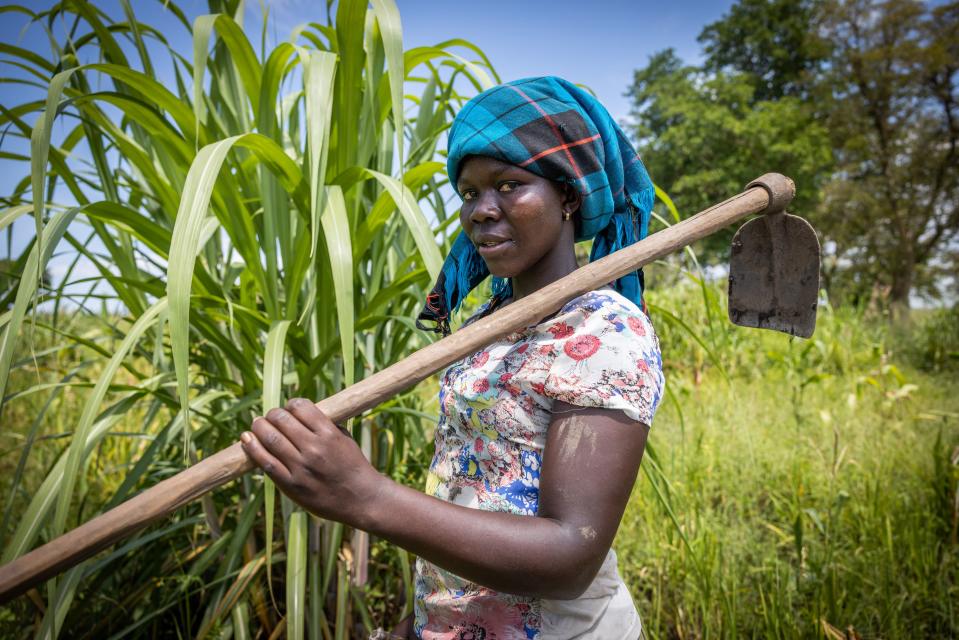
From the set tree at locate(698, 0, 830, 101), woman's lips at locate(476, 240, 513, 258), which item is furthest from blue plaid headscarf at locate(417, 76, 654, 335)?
tree at locate(698, 0, 830, 101)

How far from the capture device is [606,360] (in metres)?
0.69

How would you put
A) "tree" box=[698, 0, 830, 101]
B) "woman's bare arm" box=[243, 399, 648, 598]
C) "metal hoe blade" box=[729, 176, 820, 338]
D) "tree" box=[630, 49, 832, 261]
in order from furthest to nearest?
1. "tree" box=[698, 0, 830, 101]
2. "tree" box=[630, 49, 832, 261]
3. "metal hoe blade" box=[729, 176, 820, 338]
4. "woman's bare arm" box=[243, 399, 648, 598]

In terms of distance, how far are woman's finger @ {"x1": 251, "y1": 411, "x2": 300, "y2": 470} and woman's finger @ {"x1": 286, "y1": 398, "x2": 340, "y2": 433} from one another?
1.1 inches

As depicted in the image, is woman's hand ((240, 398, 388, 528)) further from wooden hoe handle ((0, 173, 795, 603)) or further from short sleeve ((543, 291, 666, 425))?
short sleeve ((543, 291, 666, 425))

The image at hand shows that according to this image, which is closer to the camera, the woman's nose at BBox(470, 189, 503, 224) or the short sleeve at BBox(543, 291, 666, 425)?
the short sleeve at BBox(543, 291, 666, 425)

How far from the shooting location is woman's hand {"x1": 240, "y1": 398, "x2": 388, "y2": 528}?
0.64 m

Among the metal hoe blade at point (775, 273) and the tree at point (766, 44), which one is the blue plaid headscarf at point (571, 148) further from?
the tree at point (766, 44)

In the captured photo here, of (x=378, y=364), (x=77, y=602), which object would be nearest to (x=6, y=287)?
(x=77, y=602)

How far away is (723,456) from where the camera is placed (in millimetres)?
2662

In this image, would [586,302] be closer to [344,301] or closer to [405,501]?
[405,501]

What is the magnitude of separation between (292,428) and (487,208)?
1.35 ft

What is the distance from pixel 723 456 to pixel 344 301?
2279mm

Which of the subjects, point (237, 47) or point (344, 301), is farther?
point (237, 47)

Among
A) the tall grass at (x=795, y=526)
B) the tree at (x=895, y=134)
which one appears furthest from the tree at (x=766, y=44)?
the tall grass at (x=795, y=526)
